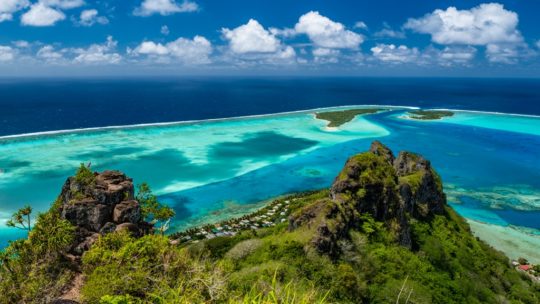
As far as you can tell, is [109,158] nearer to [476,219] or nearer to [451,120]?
[476,219]

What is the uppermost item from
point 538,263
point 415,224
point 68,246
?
point 68,246

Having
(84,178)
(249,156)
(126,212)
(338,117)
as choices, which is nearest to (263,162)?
(249,156)

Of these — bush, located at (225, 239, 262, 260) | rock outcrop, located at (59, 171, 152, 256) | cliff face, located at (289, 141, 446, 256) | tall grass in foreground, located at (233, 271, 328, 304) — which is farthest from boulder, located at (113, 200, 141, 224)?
tall grass in foreground, located at (233, 271, 328, 304)

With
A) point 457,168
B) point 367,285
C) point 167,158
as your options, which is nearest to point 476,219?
point 457,168

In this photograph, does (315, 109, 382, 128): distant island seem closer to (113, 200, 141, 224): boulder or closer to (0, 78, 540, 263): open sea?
(0, 78, 540, 263): open sea

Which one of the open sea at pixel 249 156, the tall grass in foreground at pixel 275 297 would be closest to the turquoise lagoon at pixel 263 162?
the open sea at pixel 249 156

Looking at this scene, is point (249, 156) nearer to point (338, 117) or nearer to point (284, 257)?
point (284, 257)
